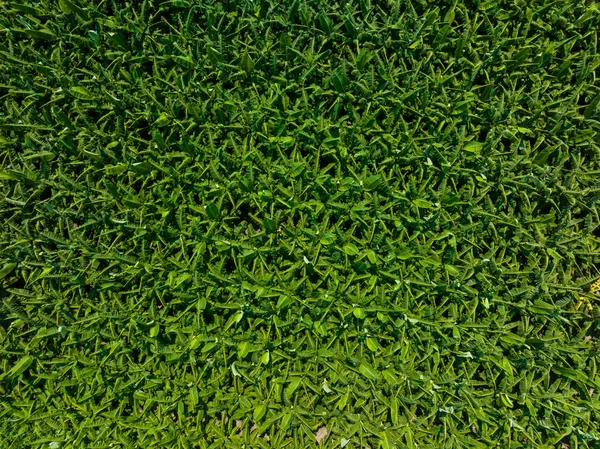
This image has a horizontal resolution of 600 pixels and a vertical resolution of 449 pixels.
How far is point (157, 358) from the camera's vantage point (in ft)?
7.00

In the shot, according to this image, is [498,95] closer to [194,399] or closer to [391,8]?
[391,8]

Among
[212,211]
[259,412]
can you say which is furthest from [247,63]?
[259,412]

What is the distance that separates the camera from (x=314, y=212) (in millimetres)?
2023

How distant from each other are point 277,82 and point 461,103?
102 centimetres

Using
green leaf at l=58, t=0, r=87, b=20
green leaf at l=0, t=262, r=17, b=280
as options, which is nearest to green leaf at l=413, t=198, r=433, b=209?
green leaf at l=58, t=0, r=87, b=20

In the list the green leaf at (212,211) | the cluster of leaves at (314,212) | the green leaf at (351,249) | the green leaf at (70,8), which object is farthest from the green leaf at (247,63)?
the green leaf at (351,249)

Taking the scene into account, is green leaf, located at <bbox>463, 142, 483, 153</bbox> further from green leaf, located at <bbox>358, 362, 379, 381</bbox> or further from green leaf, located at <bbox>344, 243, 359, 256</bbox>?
green leaf, located at <bbox>358, 362, 379, 381</bbox>

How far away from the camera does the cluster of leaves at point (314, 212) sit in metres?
2.04

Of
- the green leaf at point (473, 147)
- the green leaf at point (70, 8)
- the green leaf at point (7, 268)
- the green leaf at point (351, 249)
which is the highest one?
the green leaf at point (473, 147)

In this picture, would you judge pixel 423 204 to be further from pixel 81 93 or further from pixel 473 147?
pixel 81 93

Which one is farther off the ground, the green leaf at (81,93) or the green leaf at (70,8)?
the green leaf at (70,8)

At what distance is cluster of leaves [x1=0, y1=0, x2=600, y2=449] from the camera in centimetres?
204

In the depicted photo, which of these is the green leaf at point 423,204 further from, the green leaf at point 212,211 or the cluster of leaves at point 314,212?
the green leaf at point 212,211

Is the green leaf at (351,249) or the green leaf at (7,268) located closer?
the green leaf at (351,249)
